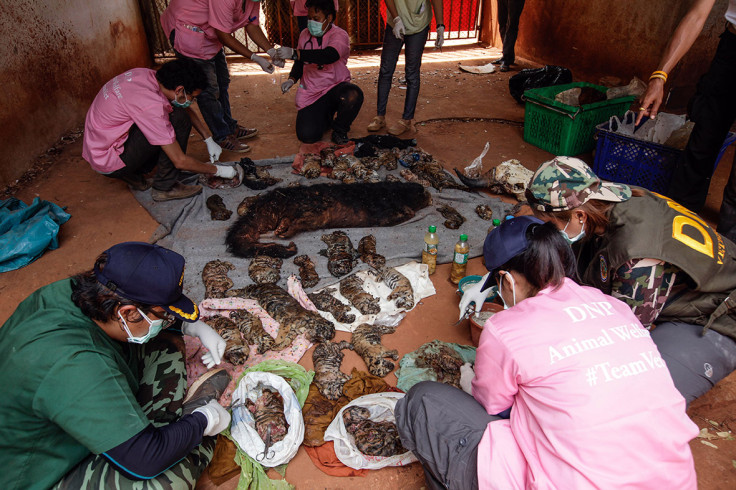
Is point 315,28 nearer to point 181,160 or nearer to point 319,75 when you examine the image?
point 319,75

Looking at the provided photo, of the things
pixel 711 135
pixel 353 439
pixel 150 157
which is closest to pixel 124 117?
pixel 150 157

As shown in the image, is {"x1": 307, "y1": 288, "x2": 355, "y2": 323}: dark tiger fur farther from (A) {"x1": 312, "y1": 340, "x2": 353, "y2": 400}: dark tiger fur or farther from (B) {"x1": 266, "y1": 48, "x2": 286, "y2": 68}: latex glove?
(B) {"x1": 266, "y1": 48, "x2": 286, "y2": 68}: latex glove

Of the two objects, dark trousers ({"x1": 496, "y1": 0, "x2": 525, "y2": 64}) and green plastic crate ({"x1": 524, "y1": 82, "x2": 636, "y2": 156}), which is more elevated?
dark trousers ({"x1": 496, "y1": 0, "x2": 525, "y2": 64})

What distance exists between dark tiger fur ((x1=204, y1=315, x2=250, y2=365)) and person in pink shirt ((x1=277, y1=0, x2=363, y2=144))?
3909 millimetres

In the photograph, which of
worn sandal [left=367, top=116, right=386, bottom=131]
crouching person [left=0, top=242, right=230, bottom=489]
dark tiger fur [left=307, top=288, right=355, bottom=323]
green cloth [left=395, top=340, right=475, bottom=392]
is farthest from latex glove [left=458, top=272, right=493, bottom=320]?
worn sandal [left=367, top=116, right=386, bottom=131]

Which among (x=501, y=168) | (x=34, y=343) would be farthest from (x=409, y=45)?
(x=34, y=343)

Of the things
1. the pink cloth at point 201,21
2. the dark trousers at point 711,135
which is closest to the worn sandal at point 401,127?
the pink cloth at point 201,21

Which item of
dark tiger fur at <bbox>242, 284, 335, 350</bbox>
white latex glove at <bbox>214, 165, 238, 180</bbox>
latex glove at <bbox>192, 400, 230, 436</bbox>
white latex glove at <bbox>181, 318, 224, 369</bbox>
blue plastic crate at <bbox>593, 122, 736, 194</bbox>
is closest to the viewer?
latex glove at <bbox>192, 400, 230, 436</bbox>

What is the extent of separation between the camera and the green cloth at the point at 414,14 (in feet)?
21.5

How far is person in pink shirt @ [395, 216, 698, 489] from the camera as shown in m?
1.72

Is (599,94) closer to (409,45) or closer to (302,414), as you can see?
(409,45)

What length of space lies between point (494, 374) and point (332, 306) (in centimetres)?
209

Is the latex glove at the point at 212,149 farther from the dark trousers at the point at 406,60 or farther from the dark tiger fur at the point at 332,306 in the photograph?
the dark tiger fur at the point at 332,306

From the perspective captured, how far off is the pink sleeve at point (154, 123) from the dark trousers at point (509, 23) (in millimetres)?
8693
